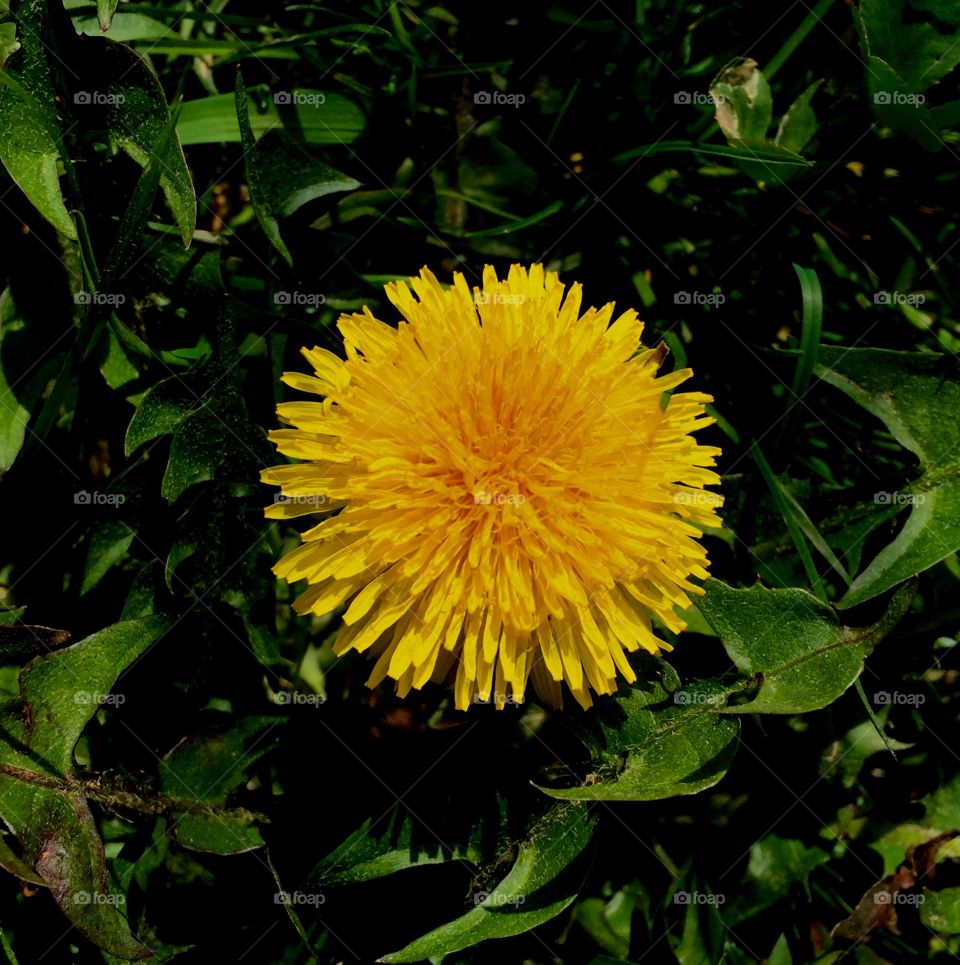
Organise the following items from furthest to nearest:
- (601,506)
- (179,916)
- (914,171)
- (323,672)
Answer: (914,171) → (323,672) → (179,916) → (601,506)

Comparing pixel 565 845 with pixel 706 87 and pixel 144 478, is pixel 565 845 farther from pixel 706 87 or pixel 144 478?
pixel 706 87

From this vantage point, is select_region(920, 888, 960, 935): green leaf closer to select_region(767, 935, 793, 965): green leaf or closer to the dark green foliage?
the dark green foliage

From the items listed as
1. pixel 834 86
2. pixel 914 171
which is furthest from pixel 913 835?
pixel 834 86

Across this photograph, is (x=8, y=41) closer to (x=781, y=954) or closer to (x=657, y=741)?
(x=657, y=741)

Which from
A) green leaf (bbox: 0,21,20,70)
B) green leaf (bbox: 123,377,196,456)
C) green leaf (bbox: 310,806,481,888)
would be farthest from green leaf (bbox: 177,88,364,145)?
green leaf (bbox: 310,806,481,888)

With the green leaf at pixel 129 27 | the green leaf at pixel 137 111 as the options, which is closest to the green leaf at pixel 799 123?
the green leaf at pixel 137 111
